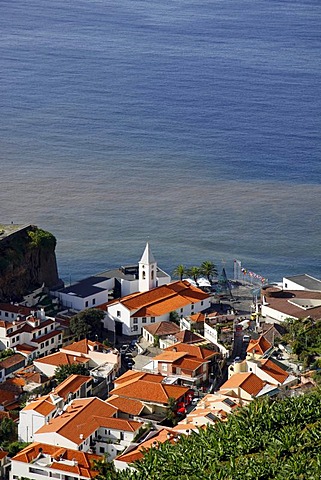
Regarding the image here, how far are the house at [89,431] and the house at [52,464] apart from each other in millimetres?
419

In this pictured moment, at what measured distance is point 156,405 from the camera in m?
38.2

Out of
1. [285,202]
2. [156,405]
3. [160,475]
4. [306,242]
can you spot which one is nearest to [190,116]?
[285,202]

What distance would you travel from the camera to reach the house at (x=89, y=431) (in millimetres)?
35562

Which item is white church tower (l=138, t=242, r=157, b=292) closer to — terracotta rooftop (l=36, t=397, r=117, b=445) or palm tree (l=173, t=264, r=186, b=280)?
palm tree (l=173, t=264, r=186, b=280)

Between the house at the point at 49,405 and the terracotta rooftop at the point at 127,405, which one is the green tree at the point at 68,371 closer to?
the house at the point at 49,405

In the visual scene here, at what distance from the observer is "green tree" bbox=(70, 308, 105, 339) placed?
146 ft

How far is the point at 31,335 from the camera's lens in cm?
4397

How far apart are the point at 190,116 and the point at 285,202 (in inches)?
777

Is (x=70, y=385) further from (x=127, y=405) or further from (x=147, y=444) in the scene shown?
(x=147, y=444)

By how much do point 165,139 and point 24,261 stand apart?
28945mm

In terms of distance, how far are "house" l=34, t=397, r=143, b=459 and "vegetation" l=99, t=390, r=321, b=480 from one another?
2452mm

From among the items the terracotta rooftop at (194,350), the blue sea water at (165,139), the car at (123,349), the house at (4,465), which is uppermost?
the terracotta rooftop at (194,350)

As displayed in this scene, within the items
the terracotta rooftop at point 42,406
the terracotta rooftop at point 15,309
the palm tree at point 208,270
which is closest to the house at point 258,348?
the terracotta rooftop at point 42,406

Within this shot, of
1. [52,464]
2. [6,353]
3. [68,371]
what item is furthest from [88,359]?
[52,464]
